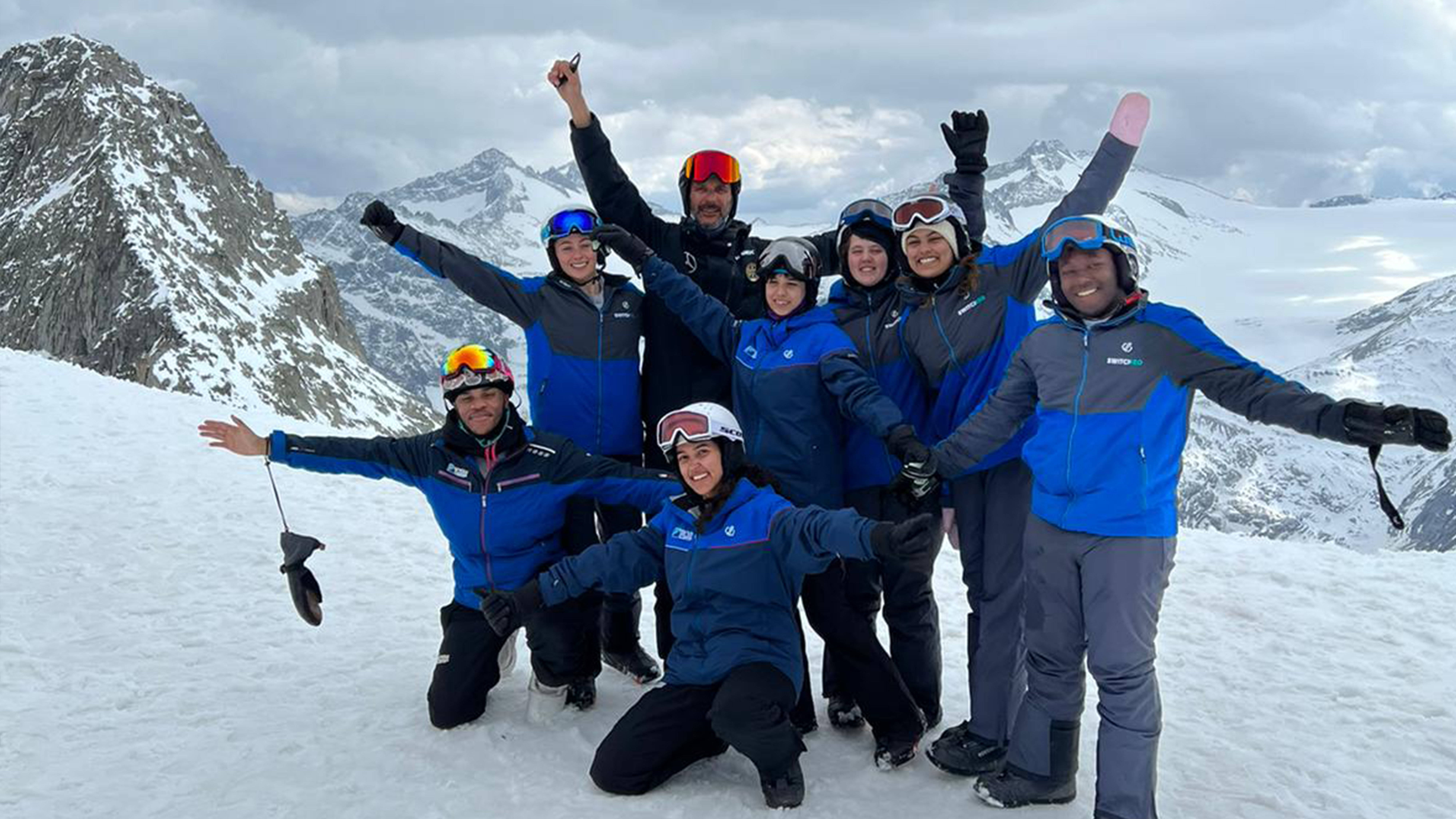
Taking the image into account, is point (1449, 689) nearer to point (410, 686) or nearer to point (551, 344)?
point (551, 344)

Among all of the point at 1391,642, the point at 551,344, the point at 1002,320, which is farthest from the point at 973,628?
the point at 1391,642

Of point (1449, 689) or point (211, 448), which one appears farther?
point (211, 448)

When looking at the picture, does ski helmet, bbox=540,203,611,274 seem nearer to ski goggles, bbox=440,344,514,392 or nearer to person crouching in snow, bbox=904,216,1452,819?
ski goggles, bbox=440,344,514,392

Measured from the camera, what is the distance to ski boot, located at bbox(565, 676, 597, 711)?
7316 mm

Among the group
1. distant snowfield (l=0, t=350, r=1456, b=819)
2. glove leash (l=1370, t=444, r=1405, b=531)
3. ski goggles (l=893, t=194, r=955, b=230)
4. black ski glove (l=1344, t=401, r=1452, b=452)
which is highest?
ski goggles (l=893, t=194, r=955, b=230)

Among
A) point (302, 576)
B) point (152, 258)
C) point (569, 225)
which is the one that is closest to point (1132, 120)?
point (569, 225)

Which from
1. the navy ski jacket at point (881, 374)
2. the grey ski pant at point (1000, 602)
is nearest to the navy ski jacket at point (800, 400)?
the navy ski jacket at point (881, 374)

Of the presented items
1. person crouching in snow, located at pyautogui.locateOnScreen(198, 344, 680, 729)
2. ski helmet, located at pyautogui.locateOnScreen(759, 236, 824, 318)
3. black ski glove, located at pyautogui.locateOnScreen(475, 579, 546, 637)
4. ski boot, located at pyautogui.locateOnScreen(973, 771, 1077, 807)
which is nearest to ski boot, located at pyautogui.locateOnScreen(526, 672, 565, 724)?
person crouching in snow, located at pyautogui.locateOnScreen(198, 344, 680, 729)

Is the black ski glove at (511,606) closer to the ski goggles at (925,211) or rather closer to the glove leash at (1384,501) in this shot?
the ski goggles at (925,211)

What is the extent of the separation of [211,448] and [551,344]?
10129 millimetres

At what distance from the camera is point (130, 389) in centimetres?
1820

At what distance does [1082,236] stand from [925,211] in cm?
113

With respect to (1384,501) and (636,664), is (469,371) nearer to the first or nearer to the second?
(636,664)

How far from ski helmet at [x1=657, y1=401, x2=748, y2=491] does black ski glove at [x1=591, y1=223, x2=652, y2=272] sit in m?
1.30
